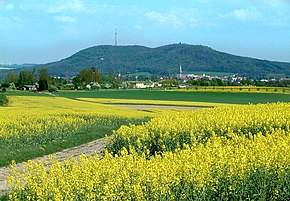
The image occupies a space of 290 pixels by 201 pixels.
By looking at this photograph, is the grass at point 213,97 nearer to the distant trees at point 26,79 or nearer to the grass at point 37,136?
the grass at point 37,136

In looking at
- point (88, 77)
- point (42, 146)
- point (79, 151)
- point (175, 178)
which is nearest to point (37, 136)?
point (42, 146)

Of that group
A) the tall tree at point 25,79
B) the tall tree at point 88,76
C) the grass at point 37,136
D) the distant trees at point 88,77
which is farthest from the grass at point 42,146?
the tall tree at point 88,76

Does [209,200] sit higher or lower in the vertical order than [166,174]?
lower

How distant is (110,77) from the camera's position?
6014 inches

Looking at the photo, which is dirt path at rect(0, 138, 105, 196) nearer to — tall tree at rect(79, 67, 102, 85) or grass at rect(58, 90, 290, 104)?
grass at rect(58, 90, 290, 104)

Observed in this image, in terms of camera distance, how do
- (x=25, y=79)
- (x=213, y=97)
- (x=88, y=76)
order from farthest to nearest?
1. (x=88, y=76)
2. (x=25, y=79)
3. (x=213, y=97)

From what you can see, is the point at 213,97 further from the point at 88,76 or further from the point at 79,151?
the point at 88,76

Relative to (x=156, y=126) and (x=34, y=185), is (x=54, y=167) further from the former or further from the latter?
(x=156, y=126)

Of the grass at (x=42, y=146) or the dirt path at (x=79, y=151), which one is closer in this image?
the grass at (x=42, y=146)

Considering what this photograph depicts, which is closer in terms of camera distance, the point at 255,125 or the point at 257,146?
the point at 257,146

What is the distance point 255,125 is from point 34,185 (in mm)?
8259

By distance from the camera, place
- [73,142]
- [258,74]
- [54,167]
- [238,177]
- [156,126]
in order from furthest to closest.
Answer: [258,74]
[73,142]
[156,126]
[54,167]
[238,177]

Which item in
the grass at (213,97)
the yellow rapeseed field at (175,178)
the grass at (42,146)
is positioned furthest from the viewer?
the grass at (213,97)

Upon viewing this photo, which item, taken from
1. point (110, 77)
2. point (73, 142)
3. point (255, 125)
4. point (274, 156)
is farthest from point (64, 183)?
point (110, 77)
